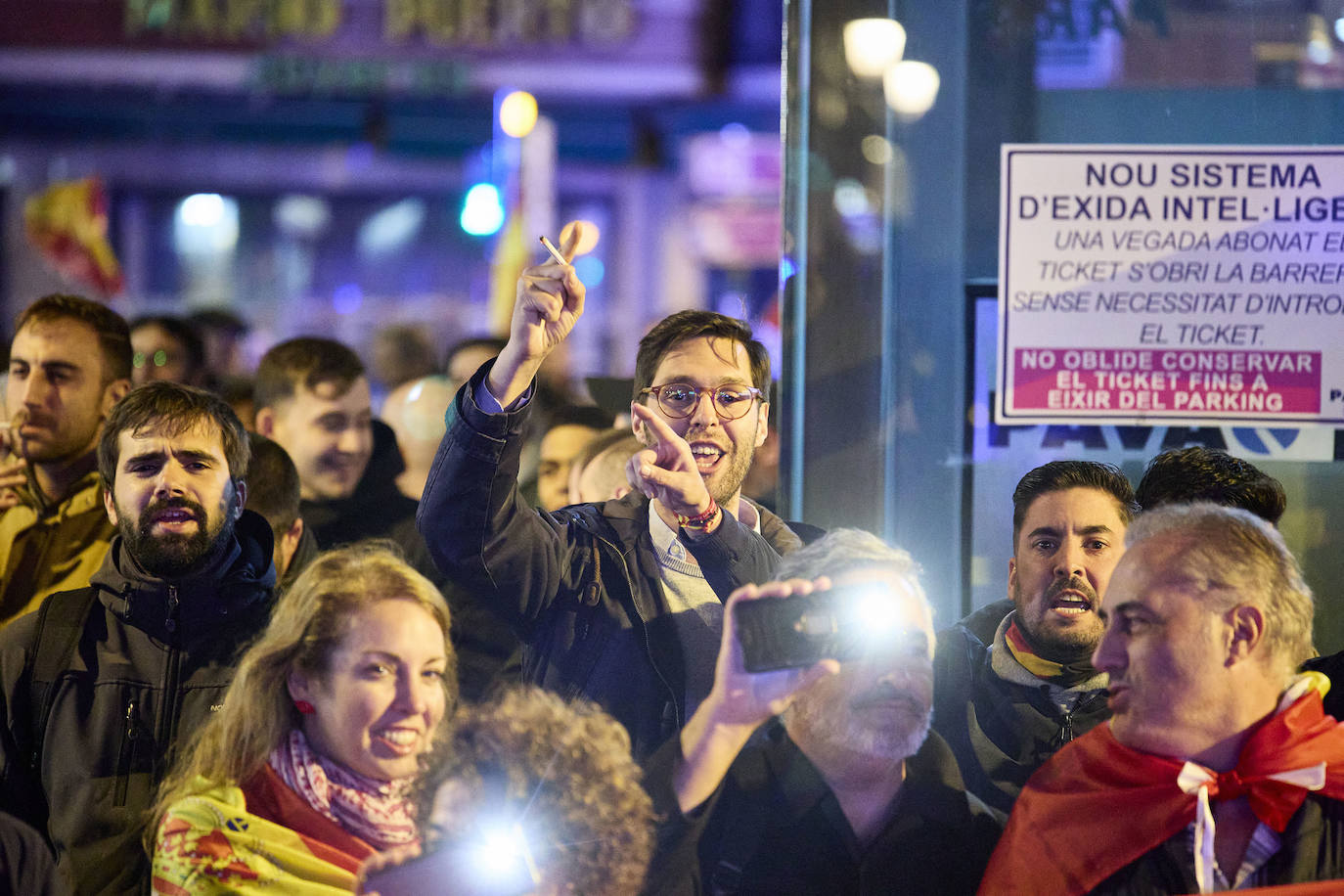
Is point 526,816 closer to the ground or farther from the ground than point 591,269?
closer to the ground

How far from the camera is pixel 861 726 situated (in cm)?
258

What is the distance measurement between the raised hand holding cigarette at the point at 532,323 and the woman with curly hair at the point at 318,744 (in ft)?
1.39

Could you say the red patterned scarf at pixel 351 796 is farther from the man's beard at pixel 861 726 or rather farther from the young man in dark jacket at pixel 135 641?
the man's beard at pixel 861 726

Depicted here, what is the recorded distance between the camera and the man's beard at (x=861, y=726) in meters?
2.57

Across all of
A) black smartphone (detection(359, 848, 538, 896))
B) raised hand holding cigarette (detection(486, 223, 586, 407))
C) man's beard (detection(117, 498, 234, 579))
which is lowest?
black smartphone (detection(359, 848, 538, 896))

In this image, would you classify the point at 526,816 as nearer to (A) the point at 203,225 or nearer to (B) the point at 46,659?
(B) the point at 46,659

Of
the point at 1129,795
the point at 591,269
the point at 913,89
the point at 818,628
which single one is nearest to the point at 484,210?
the point at 591,269

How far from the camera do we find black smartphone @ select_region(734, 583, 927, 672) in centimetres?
256

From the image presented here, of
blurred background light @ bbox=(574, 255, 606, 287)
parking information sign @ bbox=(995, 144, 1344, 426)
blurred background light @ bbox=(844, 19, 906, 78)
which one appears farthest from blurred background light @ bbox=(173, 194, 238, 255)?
parking information sign @ bbox=(995, 144, 1344, 426)

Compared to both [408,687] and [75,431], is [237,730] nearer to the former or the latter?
[408,687]

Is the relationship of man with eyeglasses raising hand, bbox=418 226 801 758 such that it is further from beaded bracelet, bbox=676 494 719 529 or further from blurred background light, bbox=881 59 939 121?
blurred background light, bbox=881 59 939 121

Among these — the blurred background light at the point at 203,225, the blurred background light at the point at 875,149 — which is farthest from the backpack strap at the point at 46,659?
the blurred background light at the point at 203,225

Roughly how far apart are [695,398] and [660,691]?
62 cm

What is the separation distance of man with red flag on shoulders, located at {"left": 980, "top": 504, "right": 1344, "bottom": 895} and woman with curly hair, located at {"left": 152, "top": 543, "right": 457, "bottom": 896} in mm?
1097
